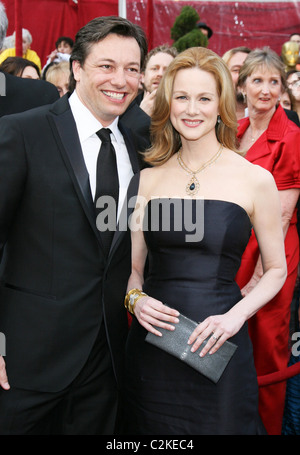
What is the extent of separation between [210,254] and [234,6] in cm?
820

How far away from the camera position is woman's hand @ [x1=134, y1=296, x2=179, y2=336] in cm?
197

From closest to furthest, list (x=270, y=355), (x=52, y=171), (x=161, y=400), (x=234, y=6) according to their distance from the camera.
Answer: (x=52, y=171), (x=161, y=400), (x=270, y=355), (x=234, y=6)

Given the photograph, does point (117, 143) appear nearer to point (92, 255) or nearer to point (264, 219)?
point (92, 255)

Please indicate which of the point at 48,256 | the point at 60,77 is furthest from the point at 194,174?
the point at 60,77

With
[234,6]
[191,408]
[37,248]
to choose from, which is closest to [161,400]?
[191,408]

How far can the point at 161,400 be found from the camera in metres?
2.09

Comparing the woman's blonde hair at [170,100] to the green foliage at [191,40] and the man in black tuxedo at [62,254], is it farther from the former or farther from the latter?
the green foliage at [191,40]

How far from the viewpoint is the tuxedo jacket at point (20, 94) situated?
2.47 meters

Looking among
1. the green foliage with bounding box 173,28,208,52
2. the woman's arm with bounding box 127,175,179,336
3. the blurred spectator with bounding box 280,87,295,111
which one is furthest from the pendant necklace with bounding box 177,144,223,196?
the green foliage with bounding box 173,28,208,52

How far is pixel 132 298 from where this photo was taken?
2.11m

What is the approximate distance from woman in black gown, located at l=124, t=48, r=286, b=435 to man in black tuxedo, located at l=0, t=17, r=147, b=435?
144mm

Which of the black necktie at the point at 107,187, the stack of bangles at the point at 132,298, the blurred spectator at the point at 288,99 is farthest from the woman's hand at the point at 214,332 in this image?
the blurred spectator at the point at 288,99

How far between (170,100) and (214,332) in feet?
2.94

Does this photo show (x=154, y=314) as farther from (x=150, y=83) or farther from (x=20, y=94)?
(x=150, y=83)
